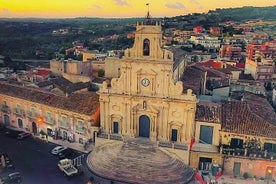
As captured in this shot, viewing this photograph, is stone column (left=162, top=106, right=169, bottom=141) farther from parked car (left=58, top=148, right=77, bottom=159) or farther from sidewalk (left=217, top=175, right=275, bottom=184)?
parked car (left=58, top=148, right=77, bottom=159)

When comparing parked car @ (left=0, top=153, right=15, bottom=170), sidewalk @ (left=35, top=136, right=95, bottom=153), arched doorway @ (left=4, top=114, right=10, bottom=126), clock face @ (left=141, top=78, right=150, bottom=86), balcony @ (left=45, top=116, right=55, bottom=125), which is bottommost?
parked car @ (left=0, top=153, right=15, bottom=170)

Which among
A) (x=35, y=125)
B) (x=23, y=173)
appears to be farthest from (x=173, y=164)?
(x=35, y=125)

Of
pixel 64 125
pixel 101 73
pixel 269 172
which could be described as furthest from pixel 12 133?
pixel 269 172

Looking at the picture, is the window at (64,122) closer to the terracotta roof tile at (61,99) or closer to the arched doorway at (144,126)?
the terracotta roof tile at (61,99)

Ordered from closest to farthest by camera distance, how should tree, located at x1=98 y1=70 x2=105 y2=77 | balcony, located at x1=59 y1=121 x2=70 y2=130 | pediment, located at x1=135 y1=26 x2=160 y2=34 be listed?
pediment, located at x1=135 y1=26 x2=160 y2=34 → balcony, located at x1=59 y1=121 x2=70 y2=130 → tree, located at x1=98 y1=70 x2=105 y2=77

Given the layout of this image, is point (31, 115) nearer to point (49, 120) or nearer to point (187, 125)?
point (49, 120)

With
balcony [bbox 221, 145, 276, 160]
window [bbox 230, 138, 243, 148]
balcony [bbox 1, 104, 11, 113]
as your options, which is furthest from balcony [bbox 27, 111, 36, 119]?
window [bbox 230, 138, 243, 148]

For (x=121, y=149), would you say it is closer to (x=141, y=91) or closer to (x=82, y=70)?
(x=141, y=91)
